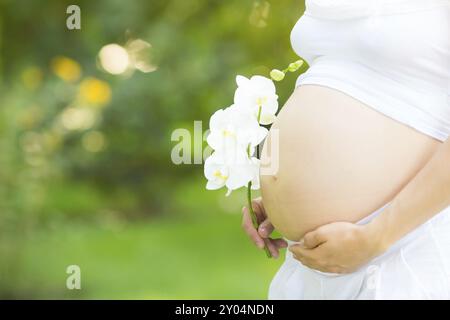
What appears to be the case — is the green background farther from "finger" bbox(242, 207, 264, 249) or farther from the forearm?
the forearm

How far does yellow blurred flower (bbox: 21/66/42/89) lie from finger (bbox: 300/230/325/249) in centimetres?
343

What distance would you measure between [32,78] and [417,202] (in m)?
3.83

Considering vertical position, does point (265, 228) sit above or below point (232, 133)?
below

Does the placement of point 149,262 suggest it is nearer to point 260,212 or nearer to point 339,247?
point 260,212

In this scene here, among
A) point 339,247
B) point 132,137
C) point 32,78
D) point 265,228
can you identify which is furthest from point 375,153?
point 132,137

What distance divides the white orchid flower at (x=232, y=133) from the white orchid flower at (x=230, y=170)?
0.02 meters

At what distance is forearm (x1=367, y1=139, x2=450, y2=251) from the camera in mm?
1293

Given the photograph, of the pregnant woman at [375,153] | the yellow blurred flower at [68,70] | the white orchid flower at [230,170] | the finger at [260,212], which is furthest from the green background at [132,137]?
the pregnant woman at [375,153]

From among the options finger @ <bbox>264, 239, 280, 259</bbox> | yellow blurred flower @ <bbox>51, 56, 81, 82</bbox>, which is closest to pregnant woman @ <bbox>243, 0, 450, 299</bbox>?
finger @ <bbox>264, 239, 280, 259</bbox>

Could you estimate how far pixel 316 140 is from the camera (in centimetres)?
144

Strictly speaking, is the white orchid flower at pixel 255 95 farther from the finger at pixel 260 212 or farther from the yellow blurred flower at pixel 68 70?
the yellow blurred flower at pixel 68 70

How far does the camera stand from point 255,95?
1.52 metres

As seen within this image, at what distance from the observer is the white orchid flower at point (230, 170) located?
4.90ft
